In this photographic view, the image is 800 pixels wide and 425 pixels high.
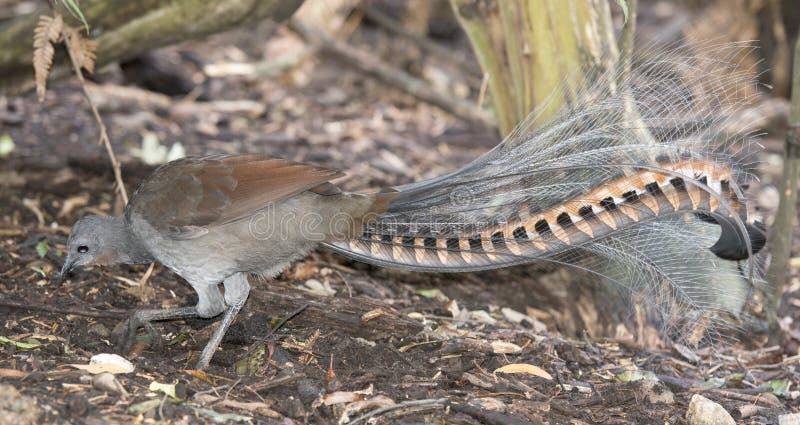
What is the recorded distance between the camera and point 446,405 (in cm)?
352

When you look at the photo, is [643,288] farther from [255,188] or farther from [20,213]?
[20,213]

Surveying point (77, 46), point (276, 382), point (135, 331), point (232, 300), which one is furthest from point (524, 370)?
point (77, 46)

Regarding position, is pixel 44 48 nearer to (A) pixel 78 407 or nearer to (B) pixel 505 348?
(A) pixel 78 407

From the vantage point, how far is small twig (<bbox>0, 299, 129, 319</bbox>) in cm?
401

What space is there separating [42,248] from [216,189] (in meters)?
1.33

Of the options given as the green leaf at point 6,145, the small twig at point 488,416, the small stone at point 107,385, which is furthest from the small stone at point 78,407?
the green leaf at point 6,145

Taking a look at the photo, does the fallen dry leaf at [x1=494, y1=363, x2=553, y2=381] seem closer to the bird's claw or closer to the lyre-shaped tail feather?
the lyre-shaped tail feather

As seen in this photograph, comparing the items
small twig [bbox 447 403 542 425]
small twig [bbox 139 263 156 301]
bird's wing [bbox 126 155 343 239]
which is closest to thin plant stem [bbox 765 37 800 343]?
small twig [bbox 447 403 542 425]

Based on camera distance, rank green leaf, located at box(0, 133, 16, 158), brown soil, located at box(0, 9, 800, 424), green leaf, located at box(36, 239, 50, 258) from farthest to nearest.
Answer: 1. green leaf, located at box(0, 133, 16, 158)
2. green leaf, located at box(36, 239, 50, 258)
3. brown soil, located at box(0, 9, 800, 424)

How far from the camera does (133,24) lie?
5.23 metres

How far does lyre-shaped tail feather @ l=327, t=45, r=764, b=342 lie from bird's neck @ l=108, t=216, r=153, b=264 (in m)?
0.92

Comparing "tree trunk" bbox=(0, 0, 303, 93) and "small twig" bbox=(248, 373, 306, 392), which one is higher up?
"tree trunk" bbox=(0, 0, 303, 93)

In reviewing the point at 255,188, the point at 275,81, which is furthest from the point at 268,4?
the point at 275,81

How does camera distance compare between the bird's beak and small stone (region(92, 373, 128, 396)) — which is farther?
the bird's beak
